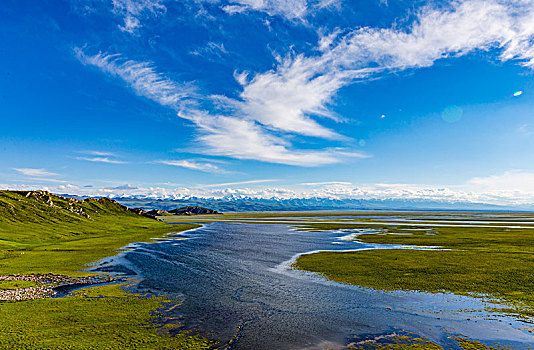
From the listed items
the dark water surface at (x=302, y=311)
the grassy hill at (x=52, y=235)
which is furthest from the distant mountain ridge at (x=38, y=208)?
the dark water surface at (x=302, y=311)

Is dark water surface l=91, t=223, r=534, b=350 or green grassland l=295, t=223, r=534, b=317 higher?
green grassland l=295, t=223, r=534, b=317

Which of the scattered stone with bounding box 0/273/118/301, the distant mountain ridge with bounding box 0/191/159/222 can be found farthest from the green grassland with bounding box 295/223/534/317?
the distant mountain ridge with bounding box 0/191/159/222

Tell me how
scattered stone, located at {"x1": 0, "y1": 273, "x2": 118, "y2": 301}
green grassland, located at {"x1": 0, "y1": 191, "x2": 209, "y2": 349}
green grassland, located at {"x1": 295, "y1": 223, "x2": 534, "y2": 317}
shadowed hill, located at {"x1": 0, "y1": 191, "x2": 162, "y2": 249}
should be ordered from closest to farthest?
green grassland, located at {"x1": 0, "y1": 191, "x2": 209, "y2": 349} → scattered stone, located at {"x1": 0, "y1": 273, "x2": 118, "y2": 301} → green grassland, located at {"x1": 295, "y1": 223, "x2": 534, "y2": 317} → shadowed hill, located at {"x1": 0, "y1": 191, "x2": 162, "y2": 249}

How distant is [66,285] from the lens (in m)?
39.0

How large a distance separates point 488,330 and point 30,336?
39.3m

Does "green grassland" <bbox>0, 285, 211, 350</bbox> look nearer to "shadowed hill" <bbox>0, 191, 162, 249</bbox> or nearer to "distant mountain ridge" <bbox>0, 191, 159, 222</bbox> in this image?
"shadowed hill" <bbox>0, 191, 162, 249</bbox>

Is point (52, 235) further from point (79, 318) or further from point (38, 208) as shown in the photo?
point (79, 318)

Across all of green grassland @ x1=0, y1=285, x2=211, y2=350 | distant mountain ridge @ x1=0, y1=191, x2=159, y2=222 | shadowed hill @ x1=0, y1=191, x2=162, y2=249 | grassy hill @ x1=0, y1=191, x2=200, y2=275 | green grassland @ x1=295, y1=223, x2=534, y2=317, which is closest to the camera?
green grassland @ x1=0, y1=285, x2=211, y2=350

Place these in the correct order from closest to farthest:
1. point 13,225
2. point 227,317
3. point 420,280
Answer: point 227,317
point 420,280
point 13,225

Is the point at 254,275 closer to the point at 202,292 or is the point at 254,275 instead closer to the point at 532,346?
the point at 202,292

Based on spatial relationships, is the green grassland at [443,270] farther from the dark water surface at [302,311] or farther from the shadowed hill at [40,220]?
the shadowed hill at [40,220]

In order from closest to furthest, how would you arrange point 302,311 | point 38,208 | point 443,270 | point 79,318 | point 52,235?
point 79,318 < point 302,311 < point 443,270 < point 52,235 < point 38,208

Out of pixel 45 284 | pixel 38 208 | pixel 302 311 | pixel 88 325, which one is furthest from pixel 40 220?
pixel 302 311

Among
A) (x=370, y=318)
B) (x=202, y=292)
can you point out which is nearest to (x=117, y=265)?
(x=202, y=292)
